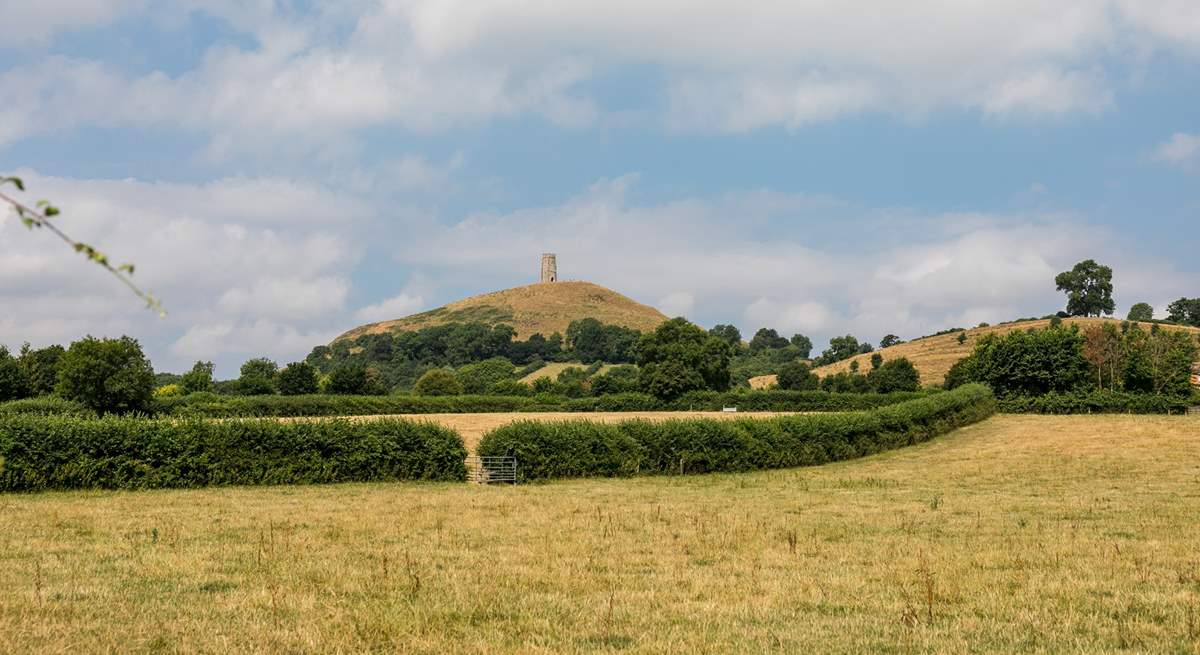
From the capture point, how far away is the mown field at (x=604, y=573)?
11750mm

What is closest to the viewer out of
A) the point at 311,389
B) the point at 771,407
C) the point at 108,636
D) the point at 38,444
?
the point at 108,636

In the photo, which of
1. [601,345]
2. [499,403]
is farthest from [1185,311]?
[499,403]

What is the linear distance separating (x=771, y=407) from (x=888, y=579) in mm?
78392

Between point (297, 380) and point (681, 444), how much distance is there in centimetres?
8616

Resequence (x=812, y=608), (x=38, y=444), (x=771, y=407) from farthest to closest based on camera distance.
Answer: (x=771, y=407) < (x=38, y=444) < (x=812, y=608)

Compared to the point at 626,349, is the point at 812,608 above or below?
below

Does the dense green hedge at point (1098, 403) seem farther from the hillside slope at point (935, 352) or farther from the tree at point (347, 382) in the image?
the tree at point (347, 382)

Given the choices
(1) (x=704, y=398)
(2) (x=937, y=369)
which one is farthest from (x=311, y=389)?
(2) (x=937, y=369)

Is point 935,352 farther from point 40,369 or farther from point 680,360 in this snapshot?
point 40,369

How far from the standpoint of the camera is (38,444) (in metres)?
36.0

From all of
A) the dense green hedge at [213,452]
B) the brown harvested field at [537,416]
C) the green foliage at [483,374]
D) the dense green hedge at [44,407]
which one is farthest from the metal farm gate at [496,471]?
the green foliage at [483,374]

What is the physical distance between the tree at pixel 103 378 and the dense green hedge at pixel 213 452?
44860 mm

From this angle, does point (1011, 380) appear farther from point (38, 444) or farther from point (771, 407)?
point (38, 444)

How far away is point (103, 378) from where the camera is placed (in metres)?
79.0
